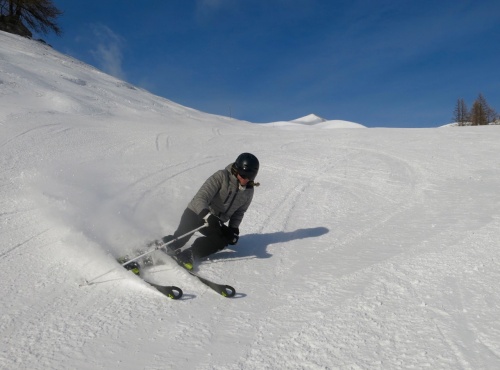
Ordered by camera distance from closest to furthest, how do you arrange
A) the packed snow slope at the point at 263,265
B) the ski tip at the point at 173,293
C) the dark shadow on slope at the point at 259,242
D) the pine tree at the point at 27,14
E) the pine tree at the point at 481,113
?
the packed snow slope at the point at 263,265 < the ski tip at the point at 173,293 < the dark shadow on slope at the point at 259,242 < the pine tree at the point at 27,14 < the pine tree at the point at 481,113

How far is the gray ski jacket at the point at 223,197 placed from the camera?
4.41 meters

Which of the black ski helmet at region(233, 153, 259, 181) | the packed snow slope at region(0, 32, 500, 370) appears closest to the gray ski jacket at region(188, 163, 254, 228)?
the black ski helmet at region(233, 153, 259, 181)

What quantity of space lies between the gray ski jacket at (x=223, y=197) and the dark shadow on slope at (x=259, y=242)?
358 mm

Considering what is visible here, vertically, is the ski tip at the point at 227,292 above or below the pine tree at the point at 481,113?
below

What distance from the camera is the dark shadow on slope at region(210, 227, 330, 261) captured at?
461 cm

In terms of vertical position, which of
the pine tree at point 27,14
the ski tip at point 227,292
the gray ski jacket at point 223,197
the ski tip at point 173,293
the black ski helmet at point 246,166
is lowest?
the ski tip at point 227,292

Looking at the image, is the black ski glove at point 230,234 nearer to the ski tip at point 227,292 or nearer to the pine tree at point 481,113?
the ski tip at point 227,292

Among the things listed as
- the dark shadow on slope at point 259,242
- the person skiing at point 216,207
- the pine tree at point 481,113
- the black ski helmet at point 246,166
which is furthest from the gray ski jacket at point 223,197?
the pine tree at point 481,113

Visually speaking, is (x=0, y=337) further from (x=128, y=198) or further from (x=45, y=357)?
(x=128, y=198)

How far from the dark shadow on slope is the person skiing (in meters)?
0.25

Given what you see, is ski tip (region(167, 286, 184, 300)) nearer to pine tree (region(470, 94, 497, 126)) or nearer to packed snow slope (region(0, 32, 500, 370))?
packed snow slope (region(0, 32, 500, 370))

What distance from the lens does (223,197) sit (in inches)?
178

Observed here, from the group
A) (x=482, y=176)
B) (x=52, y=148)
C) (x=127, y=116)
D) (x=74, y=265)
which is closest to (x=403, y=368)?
(x=74, y=265)

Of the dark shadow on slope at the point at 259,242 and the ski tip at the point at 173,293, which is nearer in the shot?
the ski tip at the point at 173,293
